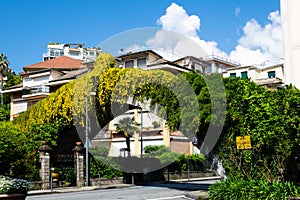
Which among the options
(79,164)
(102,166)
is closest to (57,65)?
(102,166)

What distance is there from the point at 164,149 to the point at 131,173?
35.7ft

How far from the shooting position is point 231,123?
60.2ft

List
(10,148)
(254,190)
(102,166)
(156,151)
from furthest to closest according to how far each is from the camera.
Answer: (156,151) → (102,166) → (10,148) → (254,190)

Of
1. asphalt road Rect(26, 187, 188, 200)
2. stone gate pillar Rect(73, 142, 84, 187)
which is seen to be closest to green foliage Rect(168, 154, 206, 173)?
stone gate pillar Rect(73, 142, 84, 187)

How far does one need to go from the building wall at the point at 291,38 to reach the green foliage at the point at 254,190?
43.3ft

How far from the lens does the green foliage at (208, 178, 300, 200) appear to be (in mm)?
13289

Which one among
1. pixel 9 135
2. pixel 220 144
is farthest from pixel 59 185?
pixel 220 144

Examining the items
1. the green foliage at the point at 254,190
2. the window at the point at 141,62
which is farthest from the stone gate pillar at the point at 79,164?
the window at the point at 141,62

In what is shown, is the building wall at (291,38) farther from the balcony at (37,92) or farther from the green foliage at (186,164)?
the balcony at (37,92)

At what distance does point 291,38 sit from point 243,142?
12604mm

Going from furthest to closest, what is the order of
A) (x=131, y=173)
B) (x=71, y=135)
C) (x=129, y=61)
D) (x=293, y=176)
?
(x=129, y=61) → (x=71, y=135) → (x=131, y=173) → (x=293, y=176)

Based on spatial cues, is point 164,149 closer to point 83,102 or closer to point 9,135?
point 83,102

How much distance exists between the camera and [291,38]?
89.4 feet

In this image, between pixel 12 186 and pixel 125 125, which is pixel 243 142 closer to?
pixel 12 186
